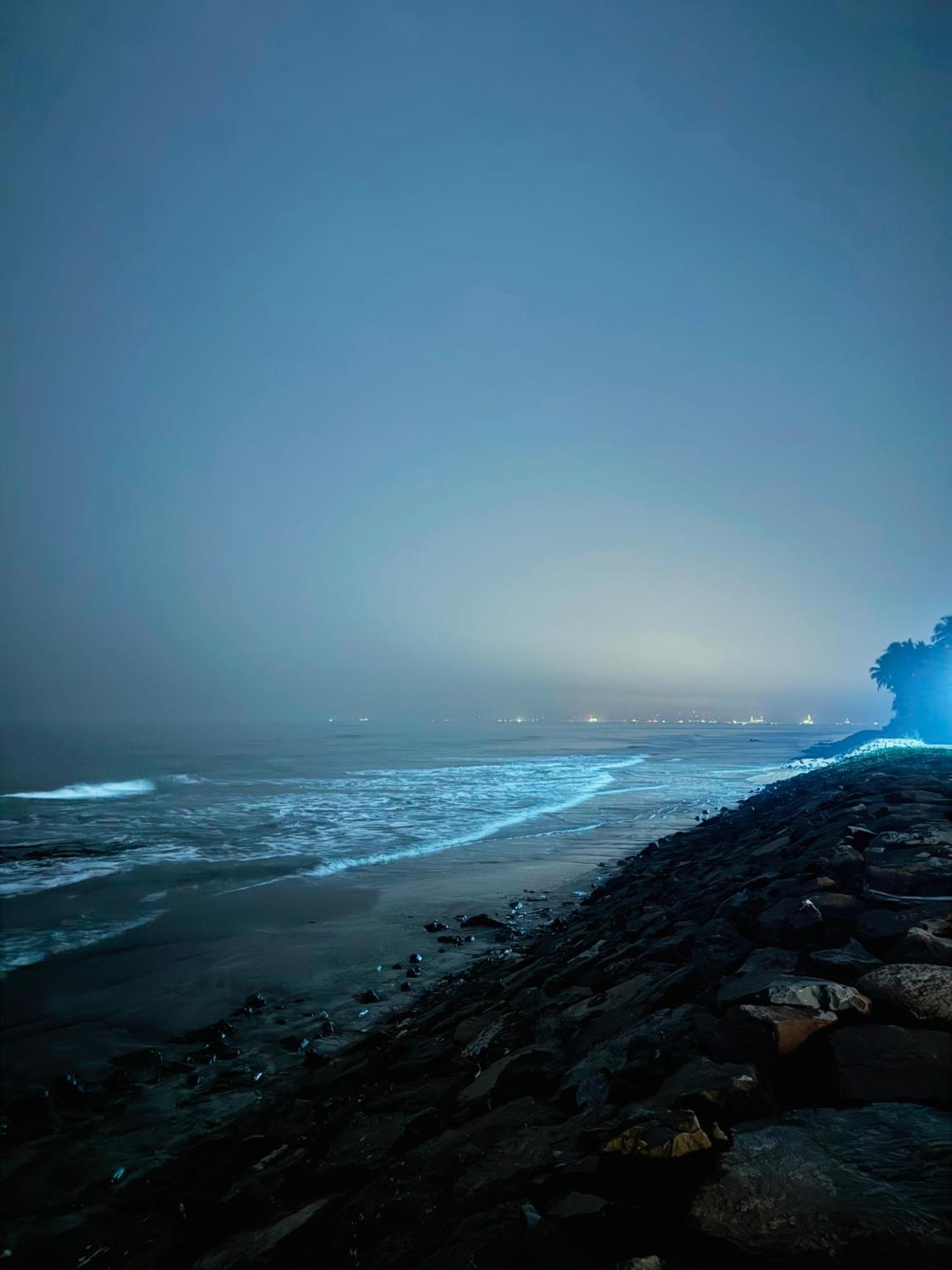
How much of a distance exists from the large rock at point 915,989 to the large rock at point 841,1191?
653 mm

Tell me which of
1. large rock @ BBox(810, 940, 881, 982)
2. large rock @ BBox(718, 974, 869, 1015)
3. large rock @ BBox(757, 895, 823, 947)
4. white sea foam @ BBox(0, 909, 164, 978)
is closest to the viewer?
large rock @ BBox(718, 974, 869, 1015)

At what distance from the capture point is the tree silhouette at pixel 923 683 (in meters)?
50.5

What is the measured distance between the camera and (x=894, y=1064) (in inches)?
103

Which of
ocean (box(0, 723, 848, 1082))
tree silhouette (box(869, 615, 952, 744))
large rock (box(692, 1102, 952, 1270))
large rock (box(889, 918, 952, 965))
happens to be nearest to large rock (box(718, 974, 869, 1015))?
large rock (box(889, 918, 952, 965))

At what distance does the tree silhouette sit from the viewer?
5050 centimetres

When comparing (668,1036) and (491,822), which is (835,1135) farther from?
(491,822)

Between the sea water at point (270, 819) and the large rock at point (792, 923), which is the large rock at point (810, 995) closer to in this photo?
the large rock at point (792, 923)

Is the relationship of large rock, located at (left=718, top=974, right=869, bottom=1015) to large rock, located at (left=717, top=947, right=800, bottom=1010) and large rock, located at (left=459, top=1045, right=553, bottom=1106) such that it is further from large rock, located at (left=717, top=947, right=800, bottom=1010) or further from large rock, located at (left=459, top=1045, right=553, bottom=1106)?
large rock, located at (left=459, top=1045, right=553, bottom=1106)

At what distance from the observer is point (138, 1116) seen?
197 inches

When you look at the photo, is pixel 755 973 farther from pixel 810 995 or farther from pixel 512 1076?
pixel 512 1076

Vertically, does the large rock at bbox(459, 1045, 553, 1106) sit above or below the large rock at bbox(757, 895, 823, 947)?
below

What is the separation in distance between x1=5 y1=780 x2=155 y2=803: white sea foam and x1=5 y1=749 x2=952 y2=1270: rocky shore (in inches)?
1093

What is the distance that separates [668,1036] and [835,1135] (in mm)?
1282

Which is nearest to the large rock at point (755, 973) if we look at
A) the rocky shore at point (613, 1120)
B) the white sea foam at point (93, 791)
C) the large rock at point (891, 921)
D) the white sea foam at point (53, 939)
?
the rocky shore at point (613, 1120)
